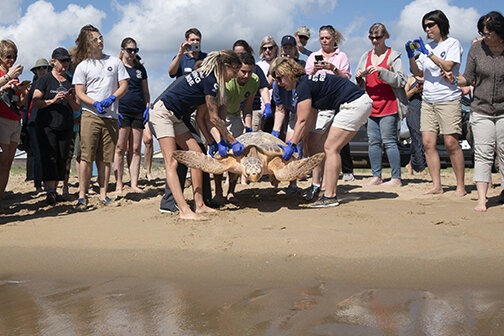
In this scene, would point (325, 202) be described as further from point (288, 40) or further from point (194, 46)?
point (194, 46)

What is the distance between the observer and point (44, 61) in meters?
7.91

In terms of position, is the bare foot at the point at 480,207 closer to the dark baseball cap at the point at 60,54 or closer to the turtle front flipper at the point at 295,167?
the turtle front flipper at the point at 295,167

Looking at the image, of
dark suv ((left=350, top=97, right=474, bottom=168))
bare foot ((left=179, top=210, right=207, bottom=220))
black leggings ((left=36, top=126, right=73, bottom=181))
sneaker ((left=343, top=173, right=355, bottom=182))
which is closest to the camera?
bare foot ((left=179, top=210, right=207, bottom=220))

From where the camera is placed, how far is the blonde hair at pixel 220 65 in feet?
16.4

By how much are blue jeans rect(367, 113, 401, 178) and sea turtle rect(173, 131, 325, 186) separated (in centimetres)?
185

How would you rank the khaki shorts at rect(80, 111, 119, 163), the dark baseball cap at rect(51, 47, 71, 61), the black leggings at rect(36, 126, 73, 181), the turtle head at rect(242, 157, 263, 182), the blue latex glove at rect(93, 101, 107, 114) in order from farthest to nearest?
1. the black leggings at rect(36, 126, 73, 181)
2. the dark baseball cap at rect(51, 47, 71, 61)
3. the khaki shorts at rect(80, 111, 119, 163)
4. the blue latex glove at rect(93, 101, 107, 114)
5. the turtle head at rect(242, 157, 263, 182)

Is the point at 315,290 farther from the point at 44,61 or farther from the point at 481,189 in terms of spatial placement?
the point at 44,61

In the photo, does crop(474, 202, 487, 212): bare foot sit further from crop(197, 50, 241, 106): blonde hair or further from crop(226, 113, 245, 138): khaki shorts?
crop(226, 113, 245, 138): khaki shorts

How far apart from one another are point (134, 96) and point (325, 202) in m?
3.33

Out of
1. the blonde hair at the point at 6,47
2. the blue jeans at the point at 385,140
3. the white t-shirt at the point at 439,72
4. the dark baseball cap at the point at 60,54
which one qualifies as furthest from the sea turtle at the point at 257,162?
the dark baseball cap at the point at 60,54

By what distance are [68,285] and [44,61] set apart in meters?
5.44

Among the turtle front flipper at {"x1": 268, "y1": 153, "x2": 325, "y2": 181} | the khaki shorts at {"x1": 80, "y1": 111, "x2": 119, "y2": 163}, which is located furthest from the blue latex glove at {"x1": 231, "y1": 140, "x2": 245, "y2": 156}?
the khaki shorts at {"x1": 80, "y1": 111, "x2": 119, "y2": 163}

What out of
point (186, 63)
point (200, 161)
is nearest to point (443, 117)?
point (200, 161)

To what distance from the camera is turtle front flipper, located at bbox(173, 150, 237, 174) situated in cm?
512
